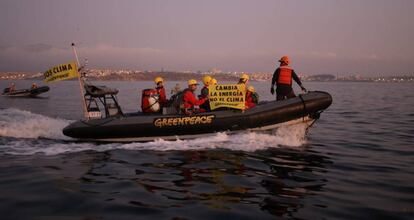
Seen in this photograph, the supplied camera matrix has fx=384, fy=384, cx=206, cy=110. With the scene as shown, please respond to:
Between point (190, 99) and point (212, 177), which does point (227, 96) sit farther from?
point (212, 177)

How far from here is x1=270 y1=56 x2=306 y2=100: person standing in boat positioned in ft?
39.2

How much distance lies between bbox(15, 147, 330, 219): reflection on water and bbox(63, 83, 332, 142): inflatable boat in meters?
1.23

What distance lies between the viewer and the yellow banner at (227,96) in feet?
37.1

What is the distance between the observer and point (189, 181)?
732 cm

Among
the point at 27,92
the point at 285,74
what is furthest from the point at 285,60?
the point at 27,92

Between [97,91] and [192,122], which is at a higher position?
[97,91]

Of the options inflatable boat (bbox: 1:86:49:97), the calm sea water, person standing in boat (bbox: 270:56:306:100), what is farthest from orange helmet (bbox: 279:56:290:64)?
inflatable boat (bbox: 1:86:49:97)

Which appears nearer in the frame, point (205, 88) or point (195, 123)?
point (195, 123)

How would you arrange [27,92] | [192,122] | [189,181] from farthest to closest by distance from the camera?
[27,92]
[192,122]
[189,181]

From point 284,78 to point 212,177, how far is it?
216 inches

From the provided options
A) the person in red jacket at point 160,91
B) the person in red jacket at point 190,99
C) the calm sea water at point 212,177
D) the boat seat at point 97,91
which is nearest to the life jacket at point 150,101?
the person in red jacket at point 160,91

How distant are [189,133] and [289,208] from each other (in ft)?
19.5

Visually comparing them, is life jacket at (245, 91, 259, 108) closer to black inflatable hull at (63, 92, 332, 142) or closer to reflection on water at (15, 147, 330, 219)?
black inflatable hull at (63, 92, 332, 142)

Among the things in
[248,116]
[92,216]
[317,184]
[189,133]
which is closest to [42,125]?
[189,133]
